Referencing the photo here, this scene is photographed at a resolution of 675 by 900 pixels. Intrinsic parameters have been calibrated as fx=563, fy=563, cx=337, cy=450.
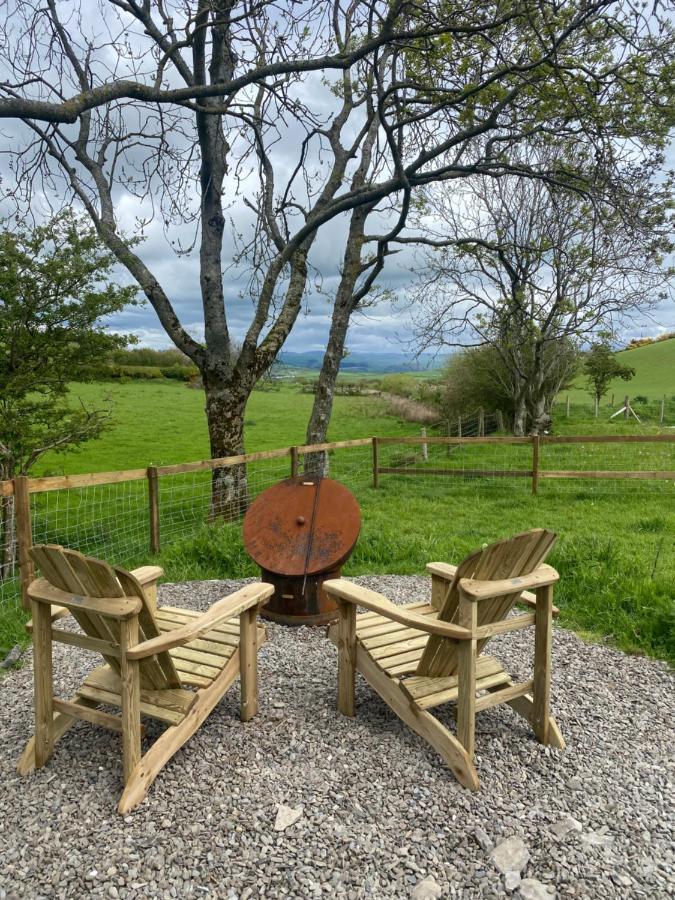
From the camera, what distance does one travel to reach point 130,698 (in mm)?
2404

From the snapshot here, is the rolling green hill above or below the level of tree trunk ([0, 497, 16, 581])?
above

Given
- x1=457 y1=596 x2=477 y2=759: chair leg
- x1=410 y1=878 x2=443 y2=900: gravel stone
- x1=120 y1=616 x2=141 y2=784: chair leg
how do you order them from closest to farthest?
x1=410 y1=878 x2=443 y2=900: gravel stone < x1=120 y1=616 x2=141 y2=784: chair leg < x1=457 y1=596 x2=477 y2=759: chair leg

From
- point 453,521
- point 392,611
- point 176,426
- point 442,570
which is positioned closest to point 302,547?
point 442,570

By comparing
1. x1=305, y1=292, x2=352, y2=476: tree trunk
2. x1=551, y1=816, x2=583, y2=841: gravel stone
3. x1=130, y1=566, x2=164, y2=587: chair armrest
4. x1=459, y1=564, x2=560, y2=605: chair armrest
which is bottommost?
x1=551, y1=816, x2=583, y2=841: gravel stone

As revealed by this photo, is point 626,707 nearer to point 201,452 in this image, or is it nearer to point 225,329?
point 225,329

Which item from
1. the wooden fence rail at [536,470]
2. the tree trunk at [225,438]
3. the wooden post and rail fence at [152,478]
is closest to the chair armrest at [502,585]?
the wooden post and rail fence at [152,478]

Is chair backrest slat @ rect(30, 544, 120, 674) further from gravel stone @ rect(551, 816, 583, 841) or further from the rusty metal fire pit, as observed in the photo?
gravel stone @ rect(551, 816, 583, 841)

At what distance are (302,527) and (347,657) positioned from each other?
1514mm

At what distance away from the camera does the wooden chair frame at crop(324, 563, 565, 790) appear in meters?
2.52

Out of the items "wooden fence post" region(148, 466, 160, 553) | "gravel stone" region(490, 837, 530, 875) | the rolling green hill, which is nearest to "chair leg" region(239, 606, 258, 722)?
"gravel stone" region(490, 837, 530, 875)

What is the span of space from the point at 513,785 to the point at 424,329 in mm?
16003

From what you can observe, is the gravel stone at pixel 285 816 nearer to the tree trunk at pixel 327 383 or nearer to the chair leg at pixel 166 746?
the chair leg at pixel 166 746

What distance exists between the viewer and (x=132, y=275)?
8688 mm

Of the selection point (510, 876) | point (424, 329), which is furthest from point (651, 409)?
point (510, 876)
